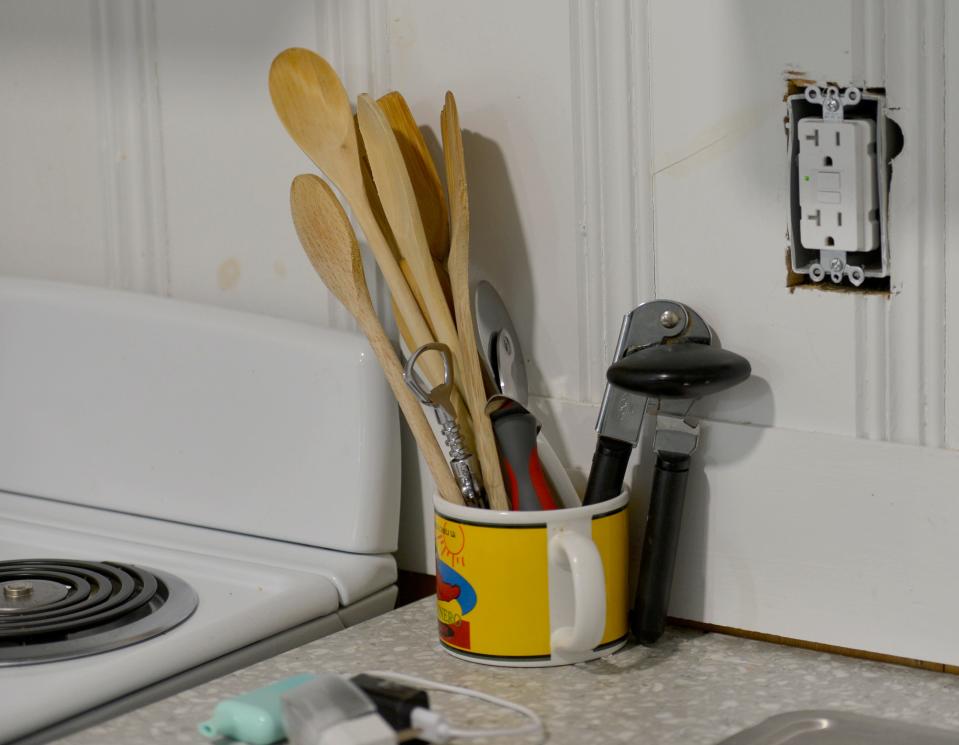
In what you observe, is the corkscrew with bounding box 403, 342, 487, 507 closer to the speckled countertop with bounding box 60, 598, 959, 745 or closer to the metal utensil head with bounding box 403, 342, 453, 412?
the metal utensil head with bounding box 403, 342, 453, 412

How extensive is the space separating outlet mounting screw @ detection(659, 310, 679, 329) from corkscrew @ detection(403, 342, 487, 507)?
5.8 inches

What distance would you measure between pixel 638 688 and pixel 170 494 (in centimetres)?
48

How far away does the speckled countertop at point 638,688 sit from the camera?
0.79 m

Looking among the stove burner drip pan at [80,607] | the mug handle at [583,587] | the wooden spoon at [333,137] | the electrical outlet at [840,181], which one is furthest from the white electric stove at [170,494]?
the electrical outlet at [840,181]

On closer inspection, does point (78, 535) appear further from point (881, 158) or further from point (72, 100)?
point (881, 158)

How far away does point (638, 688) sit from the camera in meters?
0.84

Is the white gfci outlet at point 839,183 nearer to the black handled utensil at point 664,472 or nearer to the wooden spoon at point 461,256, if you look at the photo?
the black handled utensil at point 664,472

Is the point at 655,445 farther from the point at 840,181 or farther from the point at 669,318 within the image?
the point at 840,181

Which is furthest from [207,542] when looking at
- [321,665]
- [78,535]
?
[321,665]

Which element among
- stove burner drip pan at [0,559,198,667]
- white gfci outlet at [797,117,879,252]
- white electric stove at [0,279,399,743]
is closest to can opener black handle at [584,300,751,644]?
white gfci outlet at [797,117,879,252]

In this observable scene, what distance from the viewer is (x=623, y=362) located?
862 millimetres

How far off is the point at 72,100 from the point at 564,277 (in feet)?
1.75

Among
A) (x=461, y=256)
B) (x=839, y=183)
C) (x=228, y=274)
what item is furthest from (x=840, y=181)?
(x=228, y=274)

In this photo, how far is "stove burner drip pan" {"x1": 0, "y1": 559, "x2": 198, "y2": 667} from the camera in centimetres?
88
